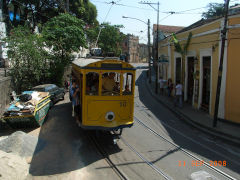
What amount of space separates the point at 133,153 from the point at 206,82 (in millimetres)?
8440

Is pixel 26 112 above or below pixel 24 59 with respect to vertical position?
below

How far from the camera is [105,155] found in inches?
309

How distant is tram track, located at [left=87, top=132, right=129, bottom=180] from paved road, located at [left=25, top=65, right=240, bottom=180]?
0.12 meters

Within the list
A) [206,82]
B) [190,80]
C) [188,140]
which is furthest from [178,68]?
[188,140]

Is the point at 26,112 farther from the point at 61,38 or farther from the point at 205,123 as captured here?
the point at 61,38

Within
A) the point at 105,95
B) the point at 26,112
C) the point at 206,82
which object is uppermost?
the point at 105,95

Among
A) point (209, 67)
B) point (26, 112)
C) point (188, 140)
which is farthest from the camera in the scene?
point (209, 67)

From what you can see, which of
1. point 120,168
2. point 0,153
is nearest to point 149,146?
point 120,168

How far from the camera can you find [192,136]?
397 inches

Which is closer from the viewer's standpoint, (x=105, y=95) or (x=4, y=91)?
(x=105, y=95)

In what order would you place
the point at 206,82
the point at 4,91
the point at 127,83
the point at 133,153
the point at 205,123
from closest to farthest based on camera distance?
the point at 133,153, the point at 127,83, the point at 205,123, the point at 4,91, the point at 206,82

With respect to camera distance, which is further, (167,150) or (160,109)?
(160,109)

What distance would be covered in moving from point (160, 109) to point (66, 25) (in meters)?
12.7

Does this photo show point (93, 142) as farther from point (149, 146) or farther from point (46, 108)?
point (46, 108)
